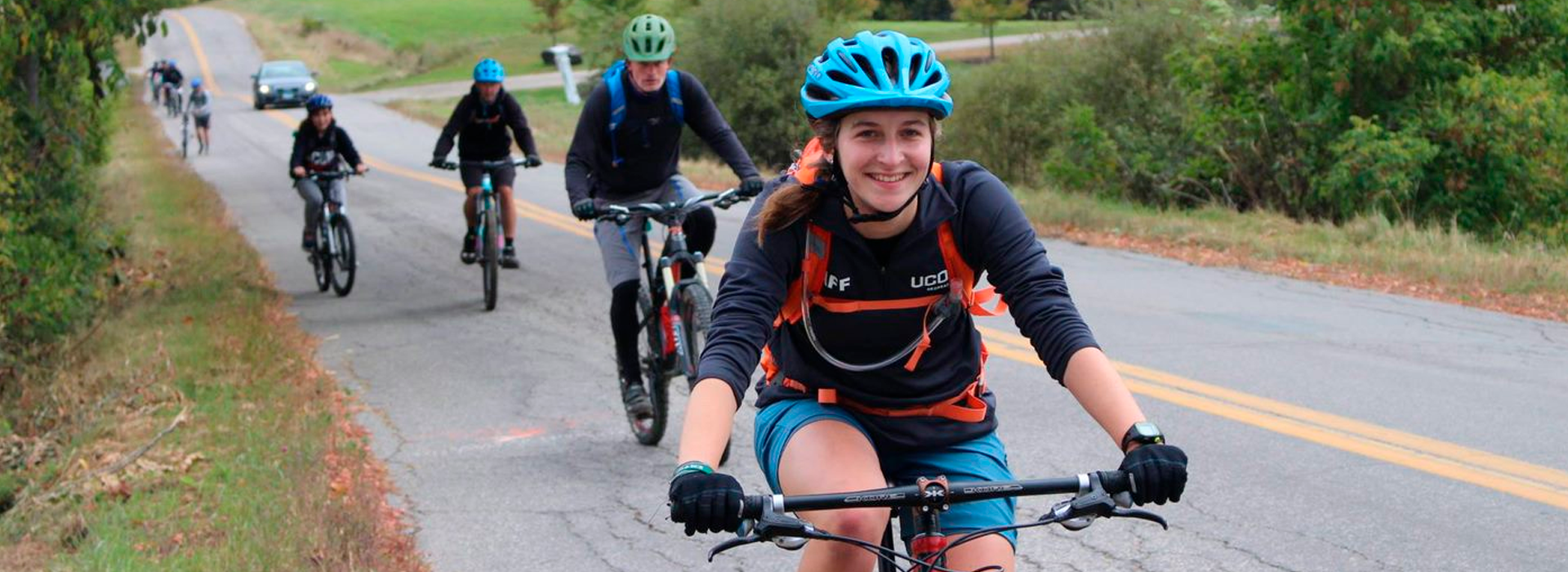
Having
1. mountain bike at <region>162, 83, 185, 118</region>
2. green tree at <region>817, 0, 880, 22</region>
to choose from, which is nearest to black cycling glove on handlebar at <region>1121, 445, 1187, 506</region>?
green tree at <region>817, 0, 880, 22</region>

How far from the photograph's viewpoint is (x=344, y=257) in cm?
1434

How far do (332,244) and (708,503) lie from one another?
12308 mm

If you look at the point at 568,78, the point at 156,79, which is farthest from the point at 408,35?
the point at 568,78

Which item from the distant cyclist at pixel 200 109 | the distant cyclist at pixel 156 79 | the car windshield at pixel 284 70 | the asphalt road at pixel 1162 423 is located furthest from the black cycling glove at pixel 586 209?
the car windshield at pixel 284 70

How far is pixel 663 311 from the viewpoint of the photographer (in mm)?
7762

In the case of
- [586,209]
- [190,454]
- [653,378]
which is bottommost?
[190,454]

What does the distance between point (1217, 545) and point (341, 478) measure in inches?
142

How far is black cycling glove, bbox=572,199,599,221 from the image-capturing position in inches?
294

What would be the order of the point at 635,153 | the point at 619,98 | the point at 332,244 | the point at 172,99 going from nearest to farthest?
the point at 619,98
the point at 635,153
the point at 332,244
the point at 172,99

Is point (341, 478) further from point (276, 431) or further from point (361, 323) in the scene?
point (361, 323)

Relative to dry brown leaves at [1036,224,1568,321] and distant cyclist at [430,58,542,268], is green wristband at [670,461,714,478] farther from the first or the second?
distant cyclist at [430,58,542,268]

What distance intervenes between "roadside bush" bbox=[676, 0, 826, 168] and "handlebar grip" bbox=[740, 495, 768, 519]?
115 feet

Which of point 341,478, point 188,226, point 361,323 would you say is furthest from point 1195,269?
point 188,226

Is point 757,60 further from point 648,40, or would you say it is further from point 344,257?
point 648,40
